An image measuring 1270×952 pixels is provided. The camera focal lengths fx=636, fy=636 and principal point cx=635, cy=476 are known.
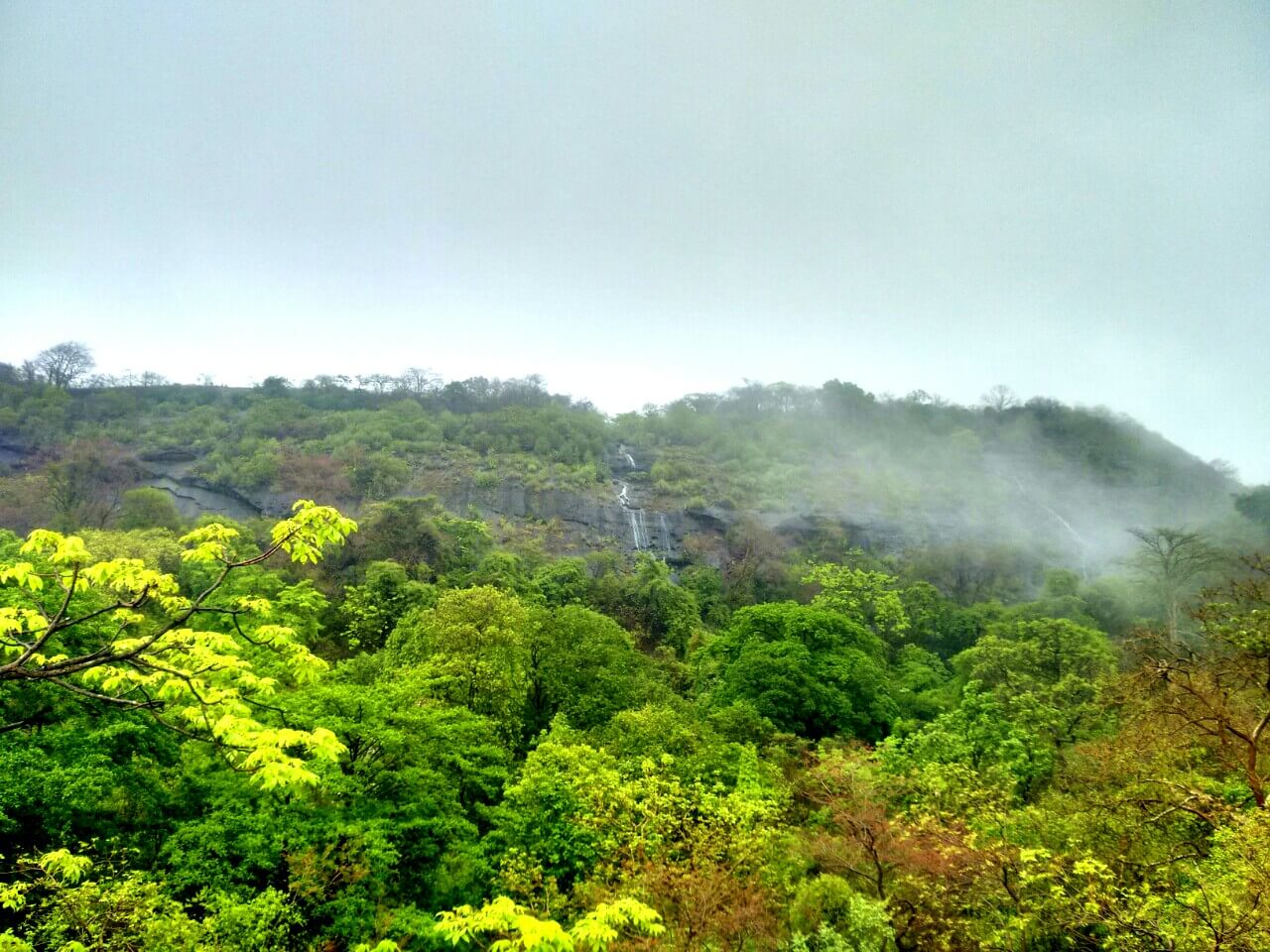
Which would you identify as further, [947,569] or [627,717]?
[947,569]

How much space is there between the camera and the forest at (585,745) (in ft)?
23.7

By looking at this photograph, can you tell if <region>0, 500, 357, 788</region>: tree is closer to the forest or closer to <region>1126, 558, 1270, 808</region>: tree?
the forest

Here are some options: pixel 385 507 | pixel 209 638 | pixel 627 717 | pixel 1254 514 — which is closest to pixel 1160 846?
pixel 627 717

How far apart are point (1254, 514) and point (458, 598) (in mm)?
71447

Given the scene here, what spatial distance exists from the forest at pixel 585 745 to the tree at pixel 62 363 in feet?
104

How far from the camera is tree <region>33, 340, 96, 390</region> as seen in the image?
78.8 metres

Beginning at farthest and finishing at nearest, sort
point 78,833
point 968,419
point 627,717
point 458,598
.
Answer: point 968,419
point 458,598
point 627,717
point 78,833

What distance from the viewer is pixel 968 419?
10831 centimetres

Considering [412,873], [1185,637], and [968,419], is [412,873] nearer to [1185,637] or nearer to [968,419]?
[1185,637]

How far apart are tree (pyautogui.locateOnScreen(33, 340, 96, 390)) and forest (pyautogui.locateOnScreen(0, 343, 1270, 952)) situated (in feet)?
104

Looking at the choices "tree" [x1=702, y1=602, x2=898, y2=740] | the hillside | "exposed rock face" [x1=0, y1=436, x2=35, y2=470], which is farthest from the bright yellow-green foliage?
"exposed rock face" [x1=0, y1=436, x2=35, y2=470]

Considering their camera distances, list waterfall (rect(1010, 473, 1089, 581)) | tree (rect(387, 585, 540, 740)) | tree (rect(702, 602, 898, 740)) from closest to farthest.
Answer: tree (rect(387, 585, 540, 740)) → tree (rect(702, 602, 898, 740)) → waterfall (rect(1010, 473, 1089, 581))

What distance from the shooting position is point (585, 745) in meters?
15.6

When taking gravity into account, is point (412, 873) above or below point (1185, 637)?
below
